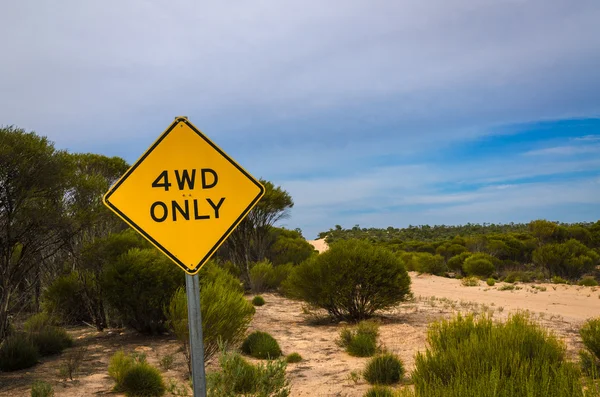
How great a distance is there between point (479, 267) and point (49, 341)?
2856cm

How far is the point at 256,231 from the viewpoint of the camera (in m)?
27.9

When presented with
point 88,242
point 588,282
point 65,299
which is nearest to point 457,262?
point 588,282

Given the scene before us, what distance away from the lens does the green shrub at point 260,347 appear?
11172 mm

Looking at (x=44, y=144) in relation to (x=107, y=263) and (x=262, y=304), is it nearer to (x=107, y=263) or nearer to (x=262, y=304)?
(x=107, y=263)

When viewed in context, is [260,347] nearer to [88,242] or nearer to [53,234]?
[53,234]

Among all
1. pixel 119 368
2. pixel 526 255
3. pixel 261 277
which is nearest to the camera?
pixel 119 368

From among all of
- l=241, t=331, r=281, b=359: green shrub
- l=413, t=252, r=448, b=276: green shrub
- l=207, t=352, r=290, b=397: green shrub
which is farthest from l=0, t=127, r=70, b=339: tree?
l=413, t=252, r=448, b=276: green shrub

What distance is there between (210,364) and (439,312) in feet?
31.2

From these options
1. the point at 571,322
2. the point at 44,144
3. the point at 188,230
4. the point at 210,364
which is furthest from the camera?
the point at 571,322

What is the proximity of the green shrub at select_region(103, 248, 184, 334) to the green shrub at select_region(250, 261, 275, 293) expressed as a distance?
10590mm

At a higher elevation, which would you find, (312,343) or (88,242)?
(88,242)

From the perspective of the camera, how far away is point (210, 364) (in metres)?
10.6

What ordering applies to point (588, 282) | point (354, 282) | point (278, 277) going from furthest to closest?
point (588, 282) → point (278, 277) → point (354, 282)

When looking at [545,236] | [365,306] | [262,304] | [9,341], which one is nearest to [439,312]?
[365,306]
